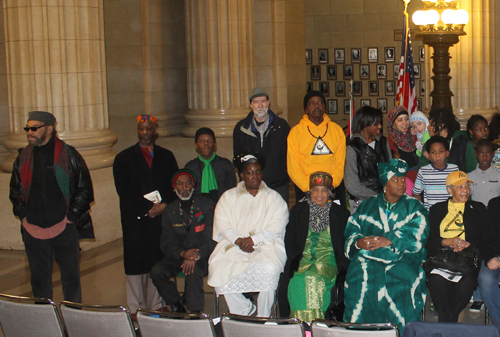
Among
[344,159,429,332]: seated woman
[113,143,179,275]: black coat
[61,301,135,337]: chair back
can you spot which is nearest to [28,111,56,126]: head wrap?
[113,143,179,275]: black coat

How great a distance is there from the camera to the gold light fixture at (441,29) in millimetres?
9922

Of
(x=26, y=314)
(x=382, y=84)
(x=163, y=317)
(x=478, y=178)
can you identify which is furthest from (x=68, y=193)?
(x=382, y=84)

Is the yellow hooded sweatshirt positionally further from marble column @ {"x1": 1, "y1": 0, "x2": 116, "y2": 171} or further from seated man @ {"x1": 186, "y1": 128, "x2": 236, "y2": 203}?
marble column @ {"x1": 1, "y1": 0, "x2": 116, "y2": 171}

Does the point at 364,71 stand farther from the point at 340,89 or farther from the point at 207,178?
the point at 207,178

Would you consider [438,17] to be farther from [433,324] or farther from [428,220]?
[433,324]

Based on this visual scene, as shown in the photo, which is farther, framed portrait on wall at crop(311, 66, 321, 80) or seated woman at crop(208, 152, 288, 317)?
framed portrait on wall at crop(311, 66, 321, 80)

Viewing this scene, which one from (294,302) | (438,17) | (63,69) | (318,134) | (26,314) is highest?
(438,17)

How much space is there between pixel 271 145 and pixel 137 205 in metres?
1.61

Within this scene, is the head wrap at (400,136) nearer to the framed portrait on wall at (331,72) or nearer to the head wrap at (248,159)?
the head wrap at (248,159)

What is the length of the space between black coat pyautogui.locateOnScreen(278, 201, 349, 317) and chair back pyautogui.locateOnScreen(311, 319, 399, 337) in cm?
183

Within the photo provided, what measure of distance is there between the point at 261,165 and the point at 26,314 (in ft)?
8.16

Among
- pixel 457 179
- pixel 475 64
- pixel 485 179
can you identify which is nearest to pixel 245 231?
pixel 457 179

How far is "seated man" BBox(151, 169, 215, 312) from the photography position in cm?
572

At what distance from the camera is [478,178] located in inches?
243
